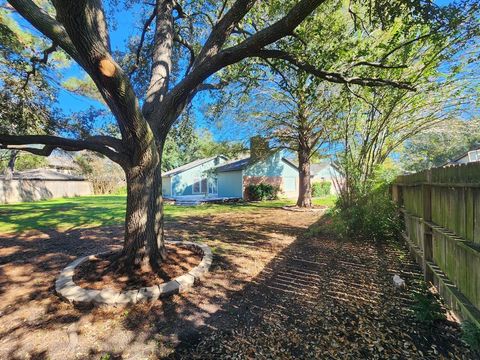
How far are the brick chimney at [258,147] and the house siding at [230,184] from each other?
6.99m

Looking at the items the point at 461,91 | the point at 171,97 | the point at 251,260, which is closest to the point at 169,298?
the point at 251,260

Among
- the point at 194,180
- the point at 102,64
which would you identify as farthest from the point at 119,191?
the point at 102,64

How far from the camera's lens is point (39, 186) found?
85.4 feet

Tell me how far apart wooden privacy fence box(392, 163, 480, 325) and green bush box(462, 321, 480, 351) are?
0.19ft

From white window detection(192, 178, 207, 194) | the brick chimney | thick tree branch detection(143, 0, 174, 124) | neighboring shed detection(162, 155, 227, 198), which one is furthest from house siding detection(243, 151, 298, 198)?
thick tree branch detection(143, 0, 174, 124)

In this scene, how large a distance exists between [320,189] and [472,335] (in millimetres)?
25233

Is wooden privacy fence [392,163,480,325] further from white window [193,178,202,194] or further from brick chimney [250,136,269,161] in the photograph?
white window [193,178,202,194]

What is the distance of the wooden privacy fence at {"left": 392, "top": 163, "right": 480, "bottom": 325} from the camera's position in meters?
2.12

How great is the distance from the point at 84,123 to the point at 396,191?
884 cm

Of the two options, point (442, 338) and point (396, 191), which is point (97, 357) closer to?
point (442, 338)

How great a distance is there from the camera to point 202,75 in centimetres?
372

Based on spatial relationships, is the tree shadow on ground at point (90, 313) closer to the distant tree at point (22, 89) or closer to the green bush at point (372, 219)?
the green bush at point (372, 219)

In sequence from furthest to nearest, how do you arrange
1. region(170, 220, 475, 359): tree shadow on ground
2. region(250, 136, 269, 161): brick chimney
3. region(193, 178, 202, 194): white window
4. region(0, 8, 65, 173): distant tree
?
region(193, 178, 202, 194): white window → region(250, 136, 269, 161): brick chimney → region(0, 8, 65, 173): distant tree → region(170, 220, 475, 359): tree shadow on ground

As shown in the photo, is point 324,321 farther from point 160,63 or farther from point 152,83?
point 160,63
